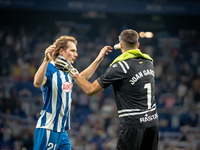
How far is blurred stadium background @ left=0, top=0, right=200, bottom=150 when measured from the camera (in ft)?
33.8

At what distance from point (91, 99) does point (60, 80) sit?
848 centimetres

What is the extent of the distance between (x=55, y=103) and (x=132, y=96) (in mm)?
1176

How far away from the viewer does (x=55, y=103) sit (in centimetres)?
362

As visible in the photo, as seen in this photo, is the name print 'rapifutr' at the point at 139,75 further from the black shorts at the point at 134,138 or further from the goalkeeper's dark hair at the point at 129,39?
the black shorts at the point at 134,138

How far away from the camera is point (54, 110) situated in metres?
3.61

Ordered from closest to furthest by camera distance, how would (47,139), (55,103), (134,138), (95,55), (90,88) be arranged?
(134,138), (90,88), (47,139), (55,103), (95,55)

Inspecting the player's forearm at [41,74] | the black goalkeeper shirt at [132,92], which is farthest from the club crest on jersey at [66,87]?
the black goalkeeper shirt at [132,92]

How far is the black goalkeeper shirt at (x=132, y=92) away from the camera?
3057 millimetres

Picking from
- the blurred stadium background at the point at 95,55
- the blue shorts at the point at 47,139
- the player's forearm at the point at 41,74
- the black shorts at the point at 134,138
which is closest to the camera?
the black shorts at the point at 134,138

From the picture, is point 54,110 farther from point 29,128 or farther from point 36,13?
point 36,13

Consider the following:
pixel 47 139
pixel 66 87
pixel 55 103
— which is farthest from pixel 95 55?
pixel 47 139

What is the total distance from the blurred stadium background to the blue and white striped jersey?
21.0 feet

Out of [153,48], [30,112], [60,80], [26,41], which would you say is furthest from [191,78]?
[60,80]

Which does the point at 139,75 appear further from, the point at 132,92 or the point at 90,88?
the point at 90,88
